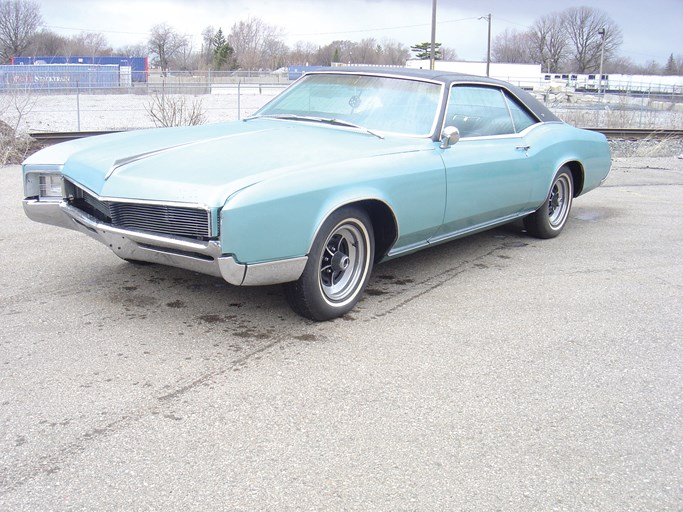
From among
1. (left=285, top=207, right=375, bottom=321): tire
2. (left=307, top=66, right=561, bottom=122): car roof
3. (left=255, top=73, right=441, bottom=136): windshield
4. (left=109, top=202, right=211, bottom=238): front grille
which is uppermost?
(left=307, top=66, right=561, bottom=122): car roof

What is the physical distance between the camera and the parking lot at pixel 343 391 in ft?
8.09

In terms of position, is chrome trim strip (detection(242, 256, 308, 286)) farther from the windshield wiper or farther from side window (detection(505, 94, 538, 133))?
side window (detection(505, 94, 538, 133))

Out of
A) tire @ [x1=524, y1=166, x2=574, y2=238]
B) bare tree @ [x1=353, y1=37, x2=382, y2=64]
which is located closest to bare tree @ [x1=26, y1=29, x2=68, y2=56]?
bare tree @ [x1=353, y1=37, x2=382, y2=64]

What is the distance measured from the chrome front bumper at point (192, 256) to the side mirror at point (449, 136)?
59.1 inches

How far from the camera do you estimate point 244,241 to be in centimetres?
339

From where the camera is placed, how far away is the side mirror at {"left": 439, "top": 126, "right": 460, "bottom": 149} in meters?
4.59

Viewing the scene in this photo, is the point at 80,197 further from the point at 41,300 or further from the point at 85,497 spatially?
the point at 85,497

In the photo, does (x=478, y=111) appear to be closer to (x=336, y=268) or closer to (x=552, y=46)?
(x=336, y=268)

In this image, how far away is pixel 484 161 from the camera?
5.03 meters

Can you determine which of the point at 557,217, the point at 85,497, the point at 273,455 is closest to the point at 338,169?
the point at 273,455

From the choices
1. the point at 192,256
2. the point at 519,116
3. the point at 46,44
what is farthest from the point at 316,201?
the point at 46,44

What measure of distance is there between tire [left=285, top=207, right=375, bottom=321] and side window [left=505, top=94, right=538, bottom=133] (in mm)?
2270

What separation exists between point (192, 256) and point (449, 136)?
6.50ft

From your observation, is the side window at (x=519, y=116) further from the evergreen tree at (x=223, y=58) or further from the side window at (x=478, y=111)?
the evergreen tree at (x=223, y=58)
